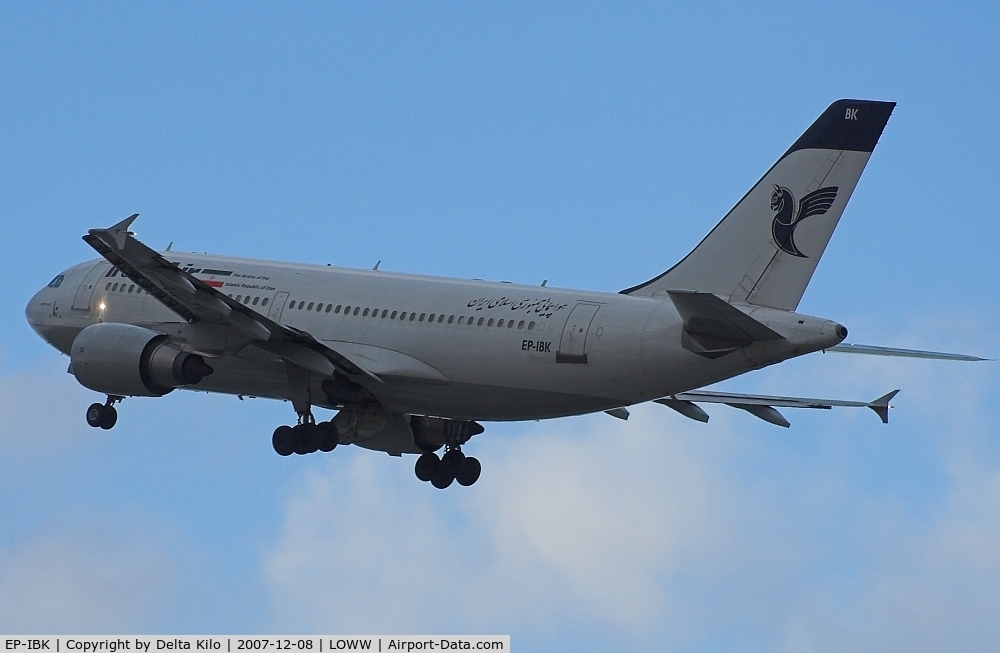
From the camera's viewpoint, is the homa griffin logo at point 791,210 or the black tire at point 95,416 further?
the black tire at point 95,416

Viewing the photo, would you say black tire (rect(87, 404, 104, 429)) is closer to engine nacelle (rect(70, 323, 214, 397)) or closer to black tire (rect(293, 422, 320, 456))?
engine nacelle (rect(70, 323, 214, 397))

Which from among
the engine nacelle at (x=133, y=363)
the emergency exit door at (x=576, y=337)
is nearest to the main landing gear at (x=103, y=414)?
the engine nacelle at (x=133, y=363)

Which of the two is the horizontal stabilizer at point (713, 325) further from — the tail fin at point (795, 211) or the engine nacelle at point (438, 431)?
the engine nacelle at point (438, 431)

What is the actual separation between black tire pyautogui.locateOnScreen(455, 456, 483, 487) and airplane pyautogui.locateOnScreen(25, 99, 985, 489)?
1.6 inches

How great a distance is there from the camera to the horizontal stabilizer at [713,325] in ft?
145

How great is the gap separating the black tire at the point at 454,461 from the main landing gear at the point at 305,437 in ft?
12.9

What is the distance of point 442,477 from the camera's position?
55.4 metres

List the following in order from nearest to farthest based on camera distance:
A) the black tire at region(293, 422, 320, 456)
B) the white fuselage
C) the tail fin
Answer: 1. the tail fin
2. the white fuselage
3. the black tire at region(293, 422, 320, 456)

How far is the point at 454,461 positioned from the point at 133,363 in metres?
9.01

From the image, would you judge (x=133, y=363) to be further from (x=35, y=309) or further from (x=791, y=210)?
(x=791, y=210)

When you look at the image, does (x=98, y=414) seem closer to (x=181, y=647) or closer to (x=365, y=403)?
(x=365, y=403)

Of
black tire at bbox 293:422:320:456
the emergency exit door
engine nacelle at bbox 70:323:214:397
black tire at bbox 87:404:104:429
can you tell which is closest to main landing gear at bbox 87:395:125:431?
black tire at bbox 87:404:104:429

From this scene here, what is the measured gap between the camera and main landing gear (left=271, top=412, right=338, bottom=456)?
2045 inches

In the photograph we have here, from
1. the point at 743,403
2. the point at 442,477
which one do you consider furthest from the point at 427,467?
the point at 743,403
